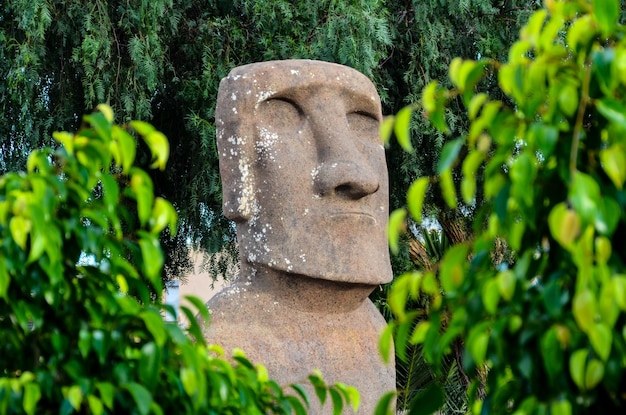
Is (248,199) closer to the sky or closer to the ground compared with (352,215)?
closer to the sky

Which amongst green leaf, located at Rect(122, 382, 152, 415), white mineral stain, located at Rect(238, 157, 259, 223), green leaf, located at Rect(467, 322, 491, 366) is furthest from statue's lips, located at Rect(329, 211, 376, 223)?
green leaf, located at Rect(467, 322, 491, 366)

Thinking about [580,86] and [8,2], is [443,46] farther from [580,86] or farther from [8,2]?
[580,86]

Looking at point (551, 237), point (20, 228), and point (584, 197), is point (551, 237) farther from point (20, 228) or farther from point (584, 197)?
point (20, 228)

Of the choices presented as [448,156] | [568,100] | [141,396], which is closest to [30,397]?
[141,396]

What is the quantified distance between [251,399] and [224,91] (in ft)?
7.42

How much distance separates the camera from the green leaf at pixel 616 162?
1.79 m

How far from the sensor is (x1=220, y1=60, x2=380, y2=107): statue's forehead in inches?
181

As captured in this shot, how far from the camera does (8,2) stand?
24.7ft

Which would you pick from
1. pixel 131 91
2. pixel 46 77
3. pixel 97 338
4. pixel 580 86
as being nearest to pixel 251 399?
pixel 97 338

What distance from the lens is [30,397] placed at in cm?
214

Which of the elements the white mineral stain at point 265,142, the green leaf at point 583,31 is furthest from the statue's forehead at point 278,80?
the green leaf at point 583,31

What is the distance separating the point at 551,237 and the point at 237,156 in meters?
2.71

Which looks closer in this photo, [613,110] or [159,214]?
[613,110]

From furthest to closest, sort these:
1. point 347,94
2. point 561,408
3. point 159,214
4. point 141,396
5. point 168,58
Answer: point 168,58 → point 347,94 → point 159,214 → point 141,396 → point 561,408
